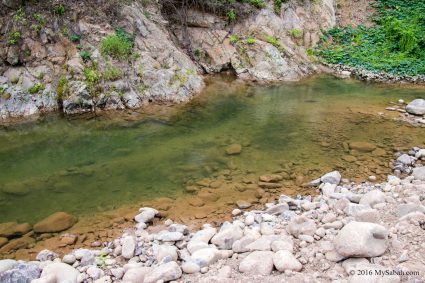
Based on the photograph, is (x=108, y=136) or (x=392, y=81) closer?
(x=108, y=136)

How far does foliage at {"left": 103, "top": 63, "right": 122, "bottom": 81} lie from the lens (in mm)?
→ 10898

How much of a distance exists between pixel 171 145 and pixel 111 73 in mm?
4018

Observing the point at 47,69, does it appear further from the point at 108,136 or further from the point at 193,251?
the point at 193,251

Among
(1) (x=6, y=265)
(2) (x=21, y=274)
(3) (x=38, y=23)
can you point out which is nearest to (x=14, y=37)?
(3) (x=38, y=23)

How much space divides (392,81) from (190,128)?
8.87 meters

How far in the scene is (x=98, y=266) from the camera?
14.3ft

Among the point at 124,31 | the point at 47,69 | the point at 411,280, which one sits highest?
the point at 124,31

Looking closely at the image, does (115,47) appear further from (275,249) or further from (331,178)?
(275,249)

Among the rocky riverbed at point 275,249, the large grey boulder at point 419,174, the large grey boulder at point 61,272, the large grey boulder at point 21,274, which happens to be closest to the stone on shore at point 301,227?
the rocky riverbed at point 275,249

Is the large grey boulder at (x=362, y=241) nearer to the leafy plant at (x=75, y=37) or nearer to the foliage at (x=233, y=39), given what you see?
the leafy plant at (x=75, y=37)

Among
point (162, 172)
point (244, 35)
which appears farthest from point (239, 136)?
point (244, 35)

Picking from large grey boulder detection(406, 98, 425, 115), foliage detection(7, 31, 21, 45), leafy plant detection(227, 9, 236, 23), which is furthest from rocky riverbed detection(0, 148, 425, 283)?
leafy plant detection(227, 9, 236, 23)

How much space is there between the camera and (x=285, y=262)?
3.71m

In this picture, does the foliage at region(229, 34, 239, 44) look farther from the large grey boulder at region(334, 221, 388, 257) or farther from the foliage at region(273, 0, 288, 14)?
the large grey boulder at region(334, 221, 388, 257)
